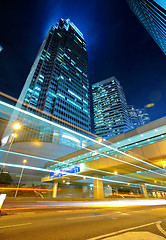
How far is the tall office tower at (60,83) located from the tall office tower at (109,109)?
5781 cm

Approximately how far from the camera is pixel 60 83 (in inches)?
3472

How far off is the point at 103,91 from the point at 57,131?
474 ft

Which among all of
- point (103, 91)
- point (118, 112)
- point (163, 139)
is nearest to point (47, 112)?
point (163, 139)

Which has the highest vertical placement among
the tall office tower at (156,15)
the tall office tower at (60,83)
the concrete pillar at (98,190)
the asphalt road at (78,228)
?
the tall office tower at (60,83)

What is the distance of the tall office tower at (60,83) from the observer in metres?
76.8

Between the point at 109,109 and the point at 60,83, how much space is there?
95.0 metres

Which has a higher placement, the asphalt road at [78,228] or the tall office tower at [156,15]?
the tall office tower at [156,15]

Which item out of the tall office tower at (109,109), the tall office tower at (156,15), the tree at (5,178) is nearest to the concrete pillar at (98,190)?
the tall office tower at (156,15)

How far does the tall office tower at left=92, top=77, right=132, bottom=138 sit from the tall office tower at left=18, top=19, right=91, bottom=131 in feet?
190

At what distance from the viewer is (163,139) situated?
1509 cm

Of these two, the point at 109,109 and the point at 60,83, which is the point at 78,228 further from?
the point at 109,109

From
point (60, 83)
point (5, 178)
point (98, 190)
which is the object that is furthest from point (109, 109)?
point (98, 190)

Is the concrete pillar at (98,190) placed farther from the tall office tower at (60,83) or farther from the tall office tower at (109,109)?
the tall office tower at (109,109)

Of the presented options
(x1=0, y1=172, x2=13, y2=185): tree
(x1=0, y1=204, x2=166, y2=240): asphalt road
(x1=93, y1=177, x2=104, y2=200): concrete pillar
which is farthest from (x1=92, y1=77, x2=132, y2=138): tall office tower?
(x1=0, y1=204, x2=166, y2=240): asphalt road
